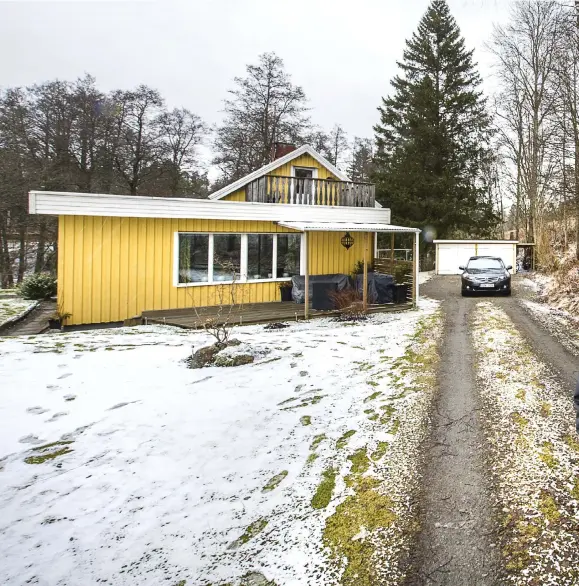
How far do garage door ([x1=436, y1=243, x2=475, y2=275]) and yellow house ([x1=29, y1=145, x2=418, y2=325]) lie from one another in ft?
25.6

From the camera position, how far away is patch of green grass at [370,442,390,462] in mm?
4170

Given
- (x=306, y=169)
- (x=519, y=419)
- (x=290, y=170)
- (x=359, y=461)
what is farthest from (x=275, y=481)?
(x=306, y=169)

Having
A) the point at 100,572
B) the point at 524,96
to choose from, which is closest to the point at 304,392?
the point at 100,572

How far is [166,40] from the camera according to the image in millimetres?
20172

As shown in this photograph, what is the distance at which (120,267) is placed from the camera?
11.1 m

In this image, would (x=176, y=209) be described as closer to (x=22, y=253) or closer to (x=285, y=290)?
(x=285, y=290)

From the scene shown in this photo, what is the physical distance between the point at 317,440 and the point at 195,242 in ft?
28.8

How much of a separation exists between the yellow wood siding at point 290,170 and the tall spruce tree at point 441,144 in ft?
30.5

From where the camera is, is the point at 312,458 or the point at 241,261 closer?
the point at 312,458

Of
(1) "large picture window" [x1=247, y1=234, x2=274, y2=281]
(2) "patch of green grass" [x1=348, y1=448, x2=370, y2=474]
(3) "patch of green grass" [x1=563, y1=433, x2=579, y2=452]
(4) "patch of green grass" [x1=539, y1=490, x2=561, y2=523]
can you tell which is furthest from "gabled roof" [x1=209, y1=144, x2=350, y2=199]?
(4) "patch of green grass" [x1=539, y1=490, x2=561, y2=523]

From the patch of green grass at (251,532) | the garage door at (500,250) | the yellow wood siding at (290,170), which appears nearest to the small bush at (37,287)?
the yellow wood siding at (290,170)

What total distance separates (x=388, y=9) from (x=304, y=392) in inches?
206

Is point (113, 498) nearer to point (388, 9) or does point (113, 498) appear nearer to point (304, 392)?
point (304, 392)

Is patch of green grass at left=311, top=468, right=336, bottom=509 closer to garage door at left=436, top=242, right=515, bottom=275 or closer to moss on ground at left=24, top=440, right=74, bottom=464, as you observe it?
moss on ground at left=24, top=440, right=74, bottom=464
